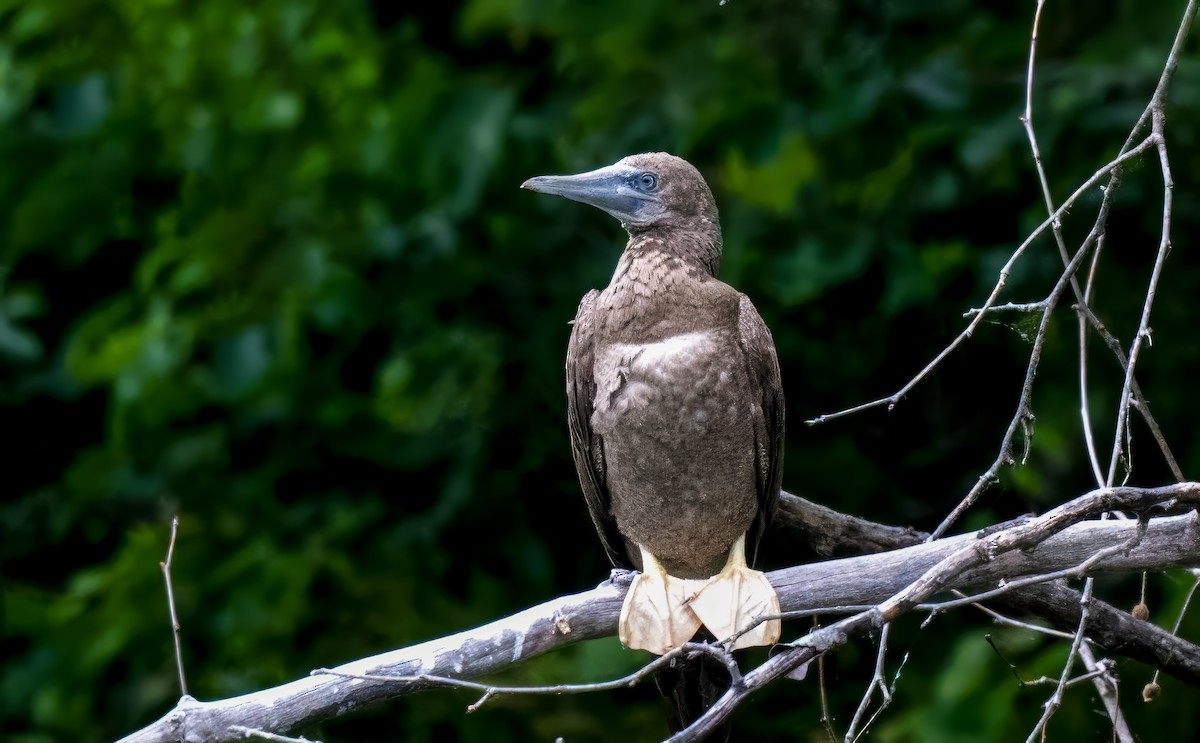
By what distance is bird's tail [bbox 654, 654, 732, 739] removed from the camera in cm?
347

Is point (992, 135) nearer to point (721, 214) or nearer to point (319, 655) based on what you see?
point (721, 214)

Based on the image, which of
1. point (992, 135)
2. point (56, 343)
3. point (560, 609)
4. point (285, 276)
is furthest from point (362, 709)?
point (56, 343)

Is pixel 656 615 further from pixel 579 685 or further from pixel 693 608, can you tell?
pixel 579 685

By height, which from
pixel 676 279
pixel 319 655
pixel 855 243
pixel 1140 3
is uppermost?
pixel 1140 3

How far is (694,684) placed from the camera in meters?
3.49

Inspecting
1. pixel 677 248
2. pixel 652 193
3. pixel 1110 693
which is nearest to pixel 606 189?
pixel 652 193

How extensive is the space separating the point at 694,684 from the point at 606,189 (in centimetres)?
136

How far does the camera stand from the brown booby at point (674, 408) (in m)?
3.46

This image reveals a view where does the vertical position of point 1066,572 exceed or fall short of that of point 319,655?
it exceeds it

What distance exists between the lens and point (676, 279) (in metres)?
3.57

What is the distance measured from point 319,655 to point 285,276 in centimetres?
128

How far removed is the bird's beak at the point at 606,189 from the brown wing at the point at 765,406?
415 millimetres

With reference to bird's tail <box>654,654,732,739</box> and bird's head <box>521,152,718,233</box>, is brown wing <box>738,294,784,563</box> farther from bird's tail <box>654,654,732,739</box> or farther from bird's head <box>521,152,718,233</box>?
bird's tail <box>654,654,732,739</box>

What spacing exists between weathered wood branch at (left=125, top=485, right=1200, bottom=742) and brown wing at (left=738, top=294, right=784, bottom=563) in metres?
0.32
